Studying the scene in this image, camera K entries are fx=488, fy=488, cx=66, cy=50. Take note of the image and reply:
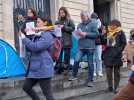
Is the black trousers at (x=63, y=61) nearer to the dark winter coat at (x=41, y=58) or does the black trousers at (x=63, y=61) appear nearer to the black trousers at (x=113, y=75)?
the black trousers at (x=113, y=75)

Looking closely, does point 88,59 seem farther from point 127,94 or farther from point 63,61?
point 127,94

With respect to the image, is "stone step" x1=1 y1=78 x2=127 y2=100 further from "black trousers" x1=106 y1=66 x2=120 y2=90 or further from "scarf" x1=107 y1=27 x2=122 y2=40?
"scarf" x1=107 y1=27 x2=122 y2=40

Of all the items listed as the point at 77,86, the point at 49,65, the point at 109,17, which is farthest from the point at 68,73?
the point at 109,17

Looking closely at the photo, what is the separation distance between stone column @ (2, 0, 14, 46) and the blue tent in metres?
4.21

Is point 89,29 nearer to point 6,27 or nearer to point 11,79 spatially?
point 11,79

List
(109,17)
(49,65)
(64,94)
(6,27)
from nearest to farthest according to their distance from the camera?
(49,65)
(64,94)
(6,27)
(109,17)

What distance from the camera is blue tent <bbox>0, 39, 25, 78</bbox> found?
1062 centimetres

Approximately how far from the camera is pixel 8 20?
15.3 meters

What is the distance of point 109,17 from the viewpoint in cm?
2280

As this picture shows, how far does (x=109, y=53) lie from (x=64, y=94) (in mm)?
1514

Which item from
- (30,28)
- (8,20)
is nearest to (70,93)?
(30,28)

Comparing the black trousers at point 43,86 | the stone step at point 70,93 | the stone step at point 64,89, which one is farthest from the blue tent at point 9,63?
the black trousers at point 43,86

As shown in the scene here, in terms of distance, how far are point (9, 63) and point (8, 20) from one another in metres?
4.68

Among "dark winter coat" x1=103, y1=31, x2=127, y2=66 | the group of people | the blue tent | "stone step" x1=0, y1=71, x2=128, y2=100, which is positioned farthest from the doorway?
the blue tent
